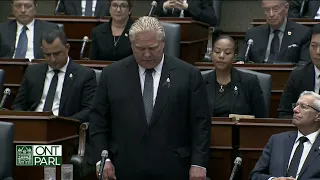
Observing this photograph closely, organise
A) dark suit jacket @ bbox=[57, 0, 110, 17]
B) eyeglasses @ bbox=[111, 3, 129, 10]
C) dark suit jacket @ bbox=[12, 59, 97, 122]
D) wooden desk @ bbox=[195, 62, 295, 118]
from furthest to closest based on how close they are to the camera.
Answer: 1. dark suit jacket @ bbox=[57, 0, 110, 17]
2. eyeglasses @ bbox=[111, 3, 129, 10]
3. wooden desk @ bbox=[195, 62, 295, 118]
4. dark suit jacket @ bbox=[12, 59, 97, 122]

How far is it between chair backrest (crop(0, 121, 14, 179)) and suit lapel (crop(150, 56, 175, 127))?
80cm

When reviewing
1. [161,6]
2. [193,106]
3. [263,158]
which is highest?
[161,6]

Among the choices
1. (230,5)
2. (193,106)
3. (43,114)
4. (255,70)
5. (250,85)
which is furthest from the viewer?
(230,5)

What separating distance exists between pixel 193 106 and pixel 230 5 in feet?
15.1

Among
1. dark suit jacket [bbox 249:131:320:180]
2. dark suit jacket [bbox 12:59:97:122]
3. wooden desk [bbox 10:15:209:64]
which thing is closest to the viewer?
dark suit jacket [bbox 249:131:320:180]

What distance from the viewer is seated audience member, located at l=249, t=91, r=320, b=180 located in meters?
4.69

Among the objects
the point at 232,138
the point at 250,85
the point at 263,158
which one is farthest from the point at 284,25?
the point at 263,158

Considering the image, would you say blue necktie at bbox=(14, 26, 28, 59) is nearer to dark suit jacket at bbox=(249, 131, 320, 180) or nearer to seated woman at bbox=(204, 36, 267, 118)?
seated woman at bbox=(204, 36, 267, 118)

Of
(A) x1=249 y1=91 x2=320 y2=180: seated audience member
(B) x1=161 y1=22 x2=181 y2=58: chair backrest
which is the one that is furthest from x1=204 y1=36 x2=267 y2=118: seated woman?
(A) x1=249 y1=91 x2=320 y2=180: seated audience member

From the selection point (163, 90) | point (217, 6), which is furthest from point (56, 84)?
point (217, 6)

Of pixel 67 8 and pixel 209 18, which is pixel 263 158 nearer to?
pixel 209 18

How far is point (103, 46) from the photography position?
277 inches

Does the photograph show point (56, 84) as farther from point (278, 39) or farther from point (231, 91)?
point (278, 39)

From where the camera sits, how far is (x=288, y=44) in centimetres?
682
